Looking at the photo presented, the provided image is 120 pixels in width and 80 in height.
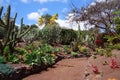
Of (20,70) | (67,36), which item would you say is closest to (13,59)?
(20,70)

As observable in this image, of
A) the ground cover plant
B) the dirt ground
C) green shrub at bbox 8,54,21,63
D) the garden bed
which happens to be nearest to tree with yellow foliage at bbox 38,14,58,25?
the ground cover plant

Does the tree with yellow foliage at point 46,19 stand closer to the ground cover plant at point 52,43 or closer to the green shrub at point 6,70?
the ground cover plant at point 52,43

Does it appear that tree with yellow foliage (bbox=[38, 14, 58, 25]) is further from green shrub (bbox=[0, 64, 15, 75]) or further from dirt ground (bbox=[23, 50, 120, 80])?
green shrub (bbox=[0, 64, 15, 75])

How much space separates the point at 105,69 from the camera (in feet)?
30.1

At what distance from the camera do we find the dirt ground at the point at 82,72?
8.45 meters

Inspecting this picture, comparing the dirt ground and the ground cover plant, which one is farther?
the ground cover plant

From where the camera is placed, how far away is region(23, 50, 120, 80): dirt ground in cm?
845

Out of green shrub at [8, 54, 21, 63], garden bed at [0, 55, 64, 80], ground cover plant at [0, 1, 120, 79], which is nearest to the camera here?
garden bed at [0, 55, 64, 80]

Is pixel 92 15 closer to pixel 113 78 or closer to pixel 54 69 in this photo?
pixel 54 69

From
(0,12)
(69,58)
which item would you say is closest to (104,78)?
(0,12)

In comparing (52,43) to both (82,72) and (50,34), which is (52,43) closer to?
(50,34)

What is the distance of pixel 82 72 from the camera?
1097 centimetres

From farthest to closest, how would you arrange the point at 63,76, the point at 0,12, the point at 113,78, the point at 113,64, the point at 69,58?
the point at 69,58 → the point at 0,12 → the point at 63,76 → the point at 113,64 → the point at 113,78

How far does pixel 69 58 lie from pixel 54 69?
12.2ft
